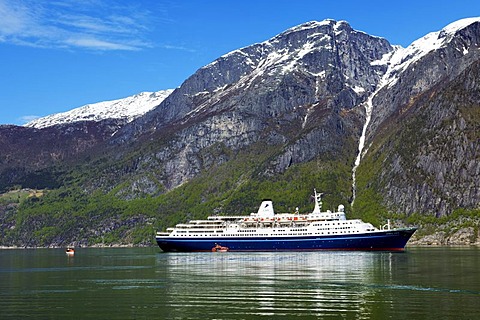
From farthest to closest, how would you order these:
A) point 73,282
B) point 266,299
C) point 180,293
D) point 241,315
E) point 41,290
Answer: point 73,282 → point 41,290 → point 180,293 → point 266,299 → point 241,315

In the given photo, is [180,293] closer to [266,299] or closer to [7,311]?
[266,299]

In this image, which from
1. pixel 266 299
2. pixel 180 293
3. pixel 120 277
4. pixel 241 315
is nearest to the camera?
pixel 241 315

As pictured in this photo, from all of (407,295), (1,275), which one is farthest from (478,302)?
(1,275)

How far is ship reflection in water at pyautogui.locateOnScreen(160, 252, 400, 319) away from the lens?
242 feet

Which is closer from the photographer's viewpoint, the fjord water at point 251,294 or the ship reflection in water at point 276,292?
the fjord water at point 251,294

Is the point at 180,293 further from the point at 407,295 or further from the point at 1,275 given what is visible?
the point at 1,275

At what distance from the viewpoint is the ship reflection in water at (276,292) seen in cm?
7381

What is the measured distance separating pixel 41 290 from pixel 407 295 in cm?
5545

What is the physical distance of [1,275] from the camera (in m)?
135

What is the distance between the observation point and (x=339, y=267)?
138 m

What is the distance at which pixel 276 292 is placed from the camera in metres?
90.4

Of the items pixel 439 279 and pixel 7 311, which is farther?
pixel 439 279

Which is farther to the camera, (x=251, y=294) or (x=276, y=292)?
(x=276, y=292)

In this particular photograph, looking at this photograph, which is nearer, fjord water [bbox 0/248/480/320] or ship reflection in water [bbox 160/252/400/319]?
fjord water [bbox 0/248/480/320]
